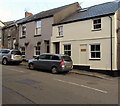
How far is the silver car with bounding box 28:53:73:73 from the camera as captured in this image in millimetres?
13074

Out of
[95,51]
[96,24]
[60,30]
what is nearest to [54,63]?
[95,51]

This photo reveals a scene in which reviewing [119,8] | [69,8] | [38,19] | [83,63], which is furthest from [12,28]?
[119,8]

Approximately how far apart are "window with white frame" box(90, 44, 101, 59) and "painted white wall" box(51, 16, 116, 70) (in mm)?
356

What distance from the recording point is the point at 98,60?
15.0 metres

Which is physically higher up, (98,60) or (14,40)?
(14,40)

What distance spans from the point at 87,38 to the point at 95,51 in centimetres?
169

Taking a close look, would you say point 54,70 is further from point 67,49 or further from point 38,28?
point 38,28

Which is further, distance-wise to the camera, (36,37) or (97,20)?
(36,37)

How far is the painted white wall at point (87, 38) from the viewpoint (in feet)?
47.6

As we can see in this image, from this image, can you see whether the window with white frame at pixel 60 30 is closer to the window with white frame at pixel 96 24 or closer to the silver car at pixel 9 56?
the window with white frame at pixel 96 24

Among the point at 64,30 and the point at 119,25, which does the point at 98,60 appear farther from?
the point at 64,30

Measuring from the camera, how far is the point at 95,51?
50.3ft

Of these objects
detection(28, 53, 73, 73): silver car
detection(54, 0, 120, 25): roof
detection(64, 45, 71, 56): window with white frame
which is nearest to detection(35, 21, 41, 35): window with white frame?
detection(54, 0, 120, 25): roof

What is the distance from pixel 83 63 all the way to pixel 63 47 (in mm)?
3489
